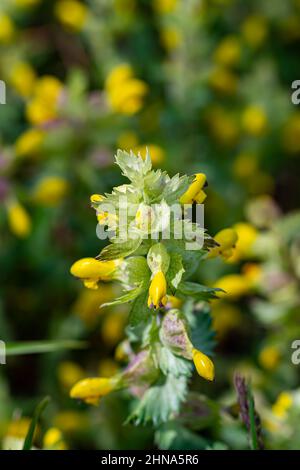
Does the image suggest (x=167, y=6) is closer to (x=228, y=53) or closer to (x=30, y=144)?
(x=228, y=53)

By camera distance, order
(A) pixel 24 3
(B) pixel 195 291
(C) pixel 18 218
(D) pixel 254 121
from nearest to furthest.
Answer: (B) pixel 195 291, (C) pixel 18 218, (D) pixel 254 121, (A) pixel 24 3

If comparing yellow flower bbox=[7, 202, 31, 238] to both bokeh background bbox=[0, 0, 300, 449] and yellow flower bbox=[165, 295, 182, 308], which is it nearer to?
bokeh background bbox=[0, 0, 300, 449]

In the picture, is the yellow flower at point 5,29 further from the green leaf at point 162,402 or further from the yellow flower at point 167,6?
the green leaf at point 162,402

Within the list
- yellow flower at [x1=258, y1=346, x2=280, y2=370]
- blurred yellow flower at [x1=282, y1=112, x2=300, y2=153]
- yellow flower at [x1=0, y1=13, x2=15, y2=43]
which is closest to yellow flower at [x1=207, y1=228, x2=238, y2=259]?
yellow flower at [x1=258, y1=346, x2=280, y2=370]

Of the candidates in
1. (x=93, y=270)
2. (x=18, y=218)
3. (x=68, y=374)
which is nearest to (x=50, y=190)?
(x=18, y=218)

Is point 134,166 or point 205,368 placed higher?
point 134,166

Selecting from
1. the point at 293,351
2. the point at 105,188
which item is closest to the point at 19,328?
the point at 105,188
